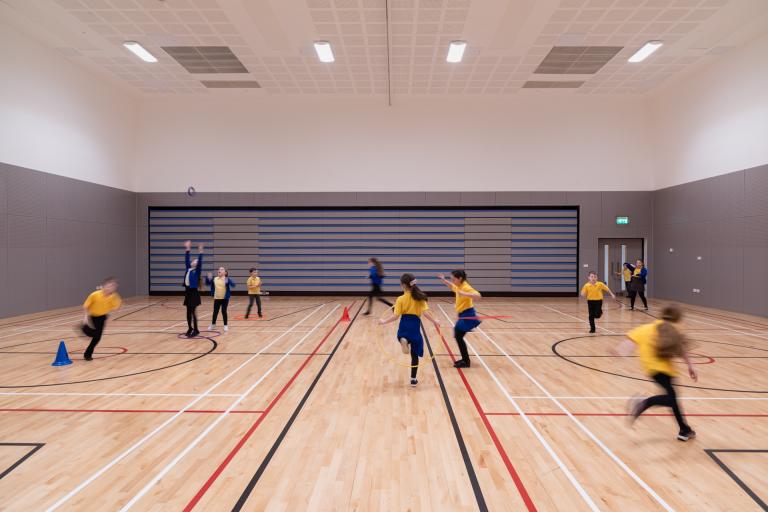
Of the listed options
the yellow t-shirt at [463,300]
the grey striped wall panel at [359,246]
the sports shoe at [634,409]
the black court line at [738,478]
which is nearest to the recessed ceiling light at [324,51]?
the grey striped wall panel at [359,246]

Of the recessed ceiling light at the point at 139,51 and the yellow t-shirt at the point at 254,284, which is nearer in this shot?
the yellow t-shirt at the point at 254,284

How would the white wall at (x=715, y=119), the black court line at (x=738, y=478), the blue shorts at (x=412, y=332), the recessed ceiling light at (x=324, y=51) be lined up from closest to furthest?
the black court line at (x=738, y=478) < the blue shorts at (x=412, y=332) < the white wall at (x=715, y=119) < the recessed ceiling light at (x=324, y=51)

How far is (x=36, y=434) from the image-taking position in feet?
16.5

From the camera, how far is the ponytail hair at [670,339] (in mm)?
4648

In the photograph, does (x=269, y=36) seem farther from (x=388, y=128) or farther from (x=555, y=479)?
(x=555, y=479)

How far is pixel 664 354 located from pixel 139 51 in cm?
1747

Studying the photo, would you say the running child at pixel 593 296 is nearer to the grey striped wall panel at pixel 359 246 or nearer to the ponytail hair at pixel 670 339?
the ponytail hair at pixel 670 339

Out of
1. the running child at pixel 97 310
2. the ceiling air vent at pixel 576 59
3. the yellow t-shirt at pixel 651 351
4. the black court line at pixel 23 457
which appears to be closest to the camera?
the black court line at pixel 23 457

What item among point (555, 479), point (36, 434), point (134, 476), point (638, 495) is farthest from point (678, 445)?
point (36, 434)

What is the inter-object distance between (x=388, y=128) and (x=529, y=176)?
269 inches

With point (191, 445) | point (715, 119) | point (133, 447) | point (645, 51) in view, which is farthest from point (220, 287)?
point (715, 119)

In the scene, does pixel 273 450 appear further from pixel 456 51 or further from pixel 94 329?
pixel 456 51

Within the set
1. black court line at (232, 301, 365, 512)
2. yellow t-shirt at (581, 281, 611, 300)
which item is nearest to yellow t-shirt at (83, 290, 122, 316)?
black court line at (232, 301, 365, 512)

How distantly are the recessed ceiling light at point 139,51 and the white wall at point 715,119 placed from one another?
2037 cm
